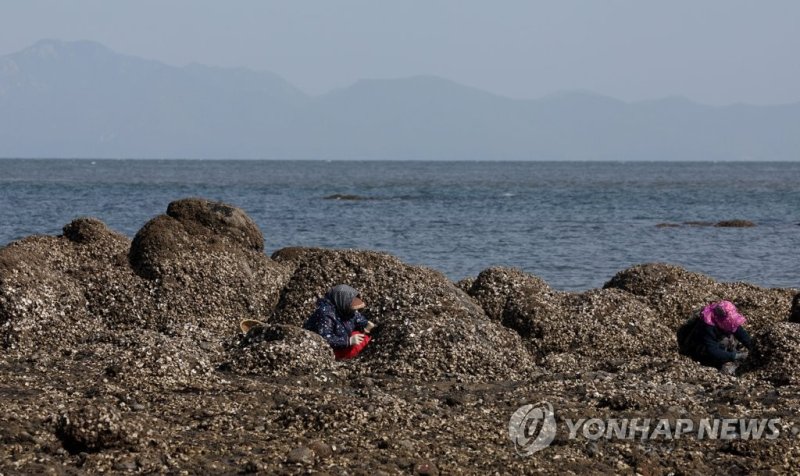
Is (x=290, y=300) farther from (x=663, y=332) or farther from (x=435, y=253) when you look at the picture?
(x=435, y=253)

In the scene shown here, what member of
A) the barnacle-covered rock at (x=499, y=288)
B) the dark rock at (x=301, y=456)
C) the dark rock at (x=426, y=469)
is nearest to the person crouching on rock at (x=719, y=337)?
the barnacle-covered rock at (x=499, y=288)

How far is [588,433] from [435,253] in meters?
30.0

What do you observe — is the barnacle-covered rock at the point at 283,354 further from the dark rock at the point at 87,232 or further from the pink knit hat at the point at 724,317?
the dark rock at the point at 87,232

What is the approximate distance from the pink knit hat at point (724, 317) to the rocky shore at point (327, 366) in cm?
79

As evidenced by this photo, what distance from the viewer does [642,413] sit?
13.3 m

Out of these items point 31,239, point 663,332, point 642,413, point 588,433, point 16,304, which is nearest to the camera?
point 588,433

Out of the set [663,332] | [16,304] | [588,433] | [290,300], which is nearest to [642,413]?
[588,433]

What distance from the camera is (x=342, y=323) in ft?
58.7

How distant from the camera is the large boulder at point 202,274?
20.4m

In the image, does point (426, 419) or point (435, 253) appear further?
point (435, 253)

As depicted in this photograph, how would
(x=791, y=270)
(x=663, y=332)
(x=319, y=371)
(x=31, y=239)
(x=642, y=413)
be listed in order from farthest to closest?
(x=791, y=270)
(x=31, y=239)
(x=663, y=332)
(x=319, y=371)
(x=642, y=413)

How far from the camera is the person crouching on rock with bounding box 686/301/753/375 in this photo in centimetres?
1797

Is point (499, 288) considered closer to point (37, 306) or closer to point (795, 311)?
point (795, 311)

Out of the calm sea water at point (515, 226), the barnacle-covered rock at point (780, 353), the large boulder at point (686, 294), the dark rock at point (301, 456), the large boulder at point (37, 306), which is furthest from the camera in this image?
the calm sea water at point (515, 226)
